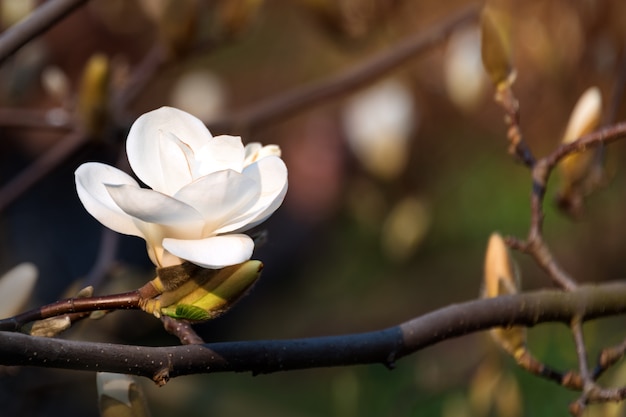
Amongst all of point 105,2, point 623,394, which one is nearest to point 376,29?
point 105,2

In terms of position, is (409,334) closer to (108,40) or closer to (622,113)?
(622,113)

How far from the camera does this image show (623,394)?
567mm

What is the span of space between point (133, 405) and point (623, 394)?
0.33 metres

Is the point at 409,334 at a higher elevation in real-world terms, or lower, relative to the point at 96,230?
lower

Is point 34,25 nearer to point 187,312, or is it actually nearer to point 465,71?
point 187,312

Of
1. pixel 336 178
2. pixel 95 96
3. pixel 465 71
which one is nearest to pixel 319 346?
pixel 95 96

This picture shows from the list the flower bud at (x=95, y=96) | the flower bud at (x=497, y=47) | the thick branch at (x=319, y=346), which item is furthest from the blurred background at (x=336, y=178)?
the flower bud at (x=497, y=47)

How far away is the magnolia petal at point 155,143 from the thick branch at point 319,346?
0.09m

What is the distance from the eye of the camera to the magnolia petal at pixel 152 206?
0.38 metres

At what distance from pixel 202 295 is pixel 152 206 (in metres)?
0.06

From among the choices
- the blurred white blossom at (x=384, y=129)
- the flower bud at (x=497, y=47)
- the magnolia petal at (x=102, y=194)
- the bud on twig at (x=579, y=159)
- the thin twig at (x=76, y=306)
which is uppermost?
the blurred white blossom at (x=384, y=129)

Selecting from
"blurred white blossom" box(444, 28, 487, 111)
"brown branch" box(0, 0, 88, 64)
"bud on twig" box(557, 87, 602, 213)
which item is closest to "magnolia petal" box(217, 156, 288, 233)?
"brown branch" box(0, 0, 88, 64)

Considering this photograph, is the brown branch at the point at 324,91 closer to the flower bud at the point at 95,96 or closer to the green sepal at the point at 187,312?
the flower bud at the point at 95,96

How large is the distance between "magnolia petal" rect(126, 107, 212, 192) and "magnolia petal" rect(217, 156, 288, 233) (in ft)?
0.12
